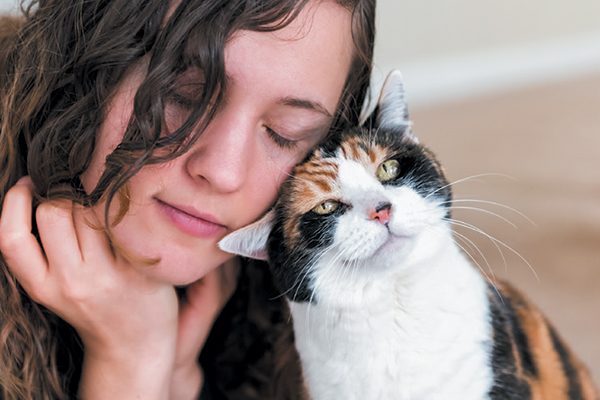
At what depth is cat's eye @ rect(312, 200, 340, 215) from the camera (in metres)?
0.99

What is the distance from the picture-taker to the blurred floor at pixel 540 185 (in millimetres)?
1562

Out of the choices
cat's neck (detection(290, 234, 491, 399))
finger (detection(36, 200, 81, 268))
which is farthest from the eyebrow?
finger (detection(36, 200, 81, 268))

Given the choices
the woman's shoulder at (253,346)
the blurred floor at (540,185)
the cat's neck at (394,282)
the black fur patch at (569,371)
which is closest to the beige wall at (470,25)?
the blurred floor at (540,185)

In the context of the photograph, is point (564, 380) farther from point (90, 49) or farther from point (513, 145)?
point (513, 145)

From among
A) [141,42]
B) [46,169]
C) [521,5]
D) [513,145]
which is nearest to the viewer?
[141,42]

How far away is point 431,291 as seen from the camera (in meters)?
1.01

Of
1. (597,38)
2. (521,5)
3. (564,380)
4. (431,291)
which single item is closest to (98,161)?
(431,291)

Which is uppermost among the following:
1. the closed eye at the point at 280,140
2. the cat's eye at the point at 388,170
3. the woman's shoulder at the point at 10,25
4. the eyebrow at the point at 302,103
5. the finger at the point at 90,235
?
the eyebrow at the point at 302,103

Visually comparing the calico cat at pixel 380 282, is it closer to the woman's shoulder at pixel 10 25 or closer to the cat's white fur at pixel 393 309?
the cat's white fur at pixel 393 309

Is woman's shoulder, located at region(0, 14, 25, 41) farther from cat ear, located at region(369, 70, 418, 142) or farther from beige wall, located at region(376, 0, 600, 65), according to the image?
beige wall, located at region(376, 0, 600, 65)

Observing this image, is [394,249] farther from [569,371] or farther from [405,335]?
[569,371]

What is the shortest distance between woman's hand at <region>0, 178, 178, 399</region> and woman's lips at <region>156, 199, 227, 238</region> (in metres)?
0.13

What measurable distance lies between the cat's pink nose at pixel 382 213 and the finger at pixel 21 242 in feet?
1.63

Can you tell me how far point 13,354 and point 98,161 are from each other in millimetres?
366
